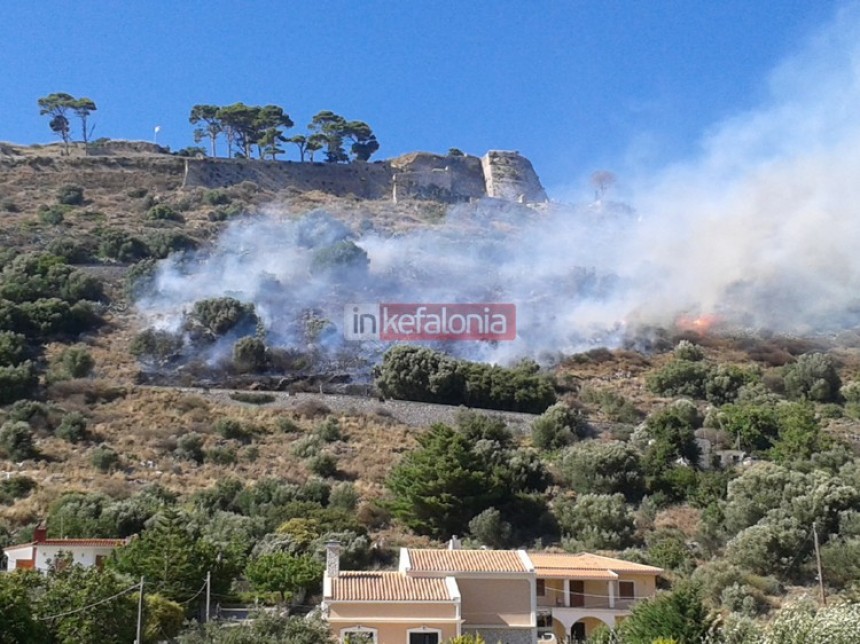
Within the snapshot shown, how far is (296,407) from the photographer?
54531mm

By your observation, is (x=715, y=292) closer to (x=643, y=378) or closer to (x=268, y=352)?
(x=643, y=378)

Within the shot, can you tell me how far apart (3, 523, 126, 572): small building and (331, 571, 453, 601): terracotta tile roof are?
7879 mm

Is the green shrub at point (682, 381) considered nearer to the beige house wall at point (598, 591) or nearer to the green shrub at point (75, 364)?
the beige house wall at point (598, 591)

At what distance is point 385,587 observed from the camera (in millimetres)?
28266

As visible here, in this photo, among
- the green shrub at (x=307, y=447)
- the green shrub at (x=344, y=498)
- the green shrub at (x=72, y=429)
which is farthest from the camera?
the green shrub at (x=72, y=429)

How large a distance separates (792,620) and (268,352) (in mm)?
45926

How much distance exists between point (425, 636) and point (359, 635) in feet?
5.33

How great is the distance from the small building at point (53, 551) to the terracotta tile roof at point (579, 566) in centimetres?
1178

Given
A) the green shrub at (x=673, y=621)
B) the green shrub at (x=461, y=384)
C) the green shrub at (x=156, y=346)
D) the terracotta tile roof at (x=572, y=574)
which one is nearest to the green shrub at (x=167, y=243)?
the green shrub at (x=156, y=346)

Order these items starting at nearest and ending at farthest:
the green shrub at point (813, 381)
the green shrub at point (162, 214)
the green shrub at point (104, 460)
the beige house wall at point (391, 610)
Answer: the beige house wall at point (391, 610), the green shrub at point (104, 460), the green shrub at point (813, 381), the green shrub at point (162, 214)

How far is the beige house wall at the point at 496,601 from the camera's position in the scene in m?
29.0

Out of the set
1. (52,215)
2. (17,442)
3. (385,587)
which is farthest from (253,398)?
(52,215)

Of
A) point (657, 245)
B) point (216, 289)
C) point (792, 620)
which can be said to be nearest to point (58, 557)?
point (792, 620)

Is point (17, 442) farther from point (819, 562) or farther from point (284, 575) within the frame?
point (819, 562)
